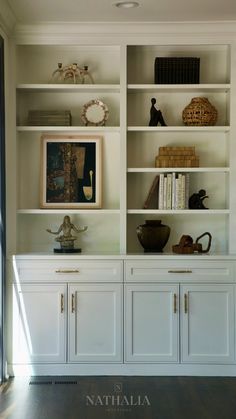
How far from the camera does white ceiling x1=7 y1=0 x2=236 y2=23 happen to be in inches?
163

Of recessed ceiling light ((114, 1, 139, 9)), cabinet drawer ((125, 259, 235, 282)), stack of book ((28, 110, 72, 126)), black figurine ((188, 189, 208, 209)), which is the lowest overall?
cabinet drawer ((125, 259, 235, 282))

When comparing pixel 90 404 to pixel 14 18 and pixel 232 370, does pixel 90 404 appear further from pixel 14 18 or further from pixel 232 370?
pixel 14 18

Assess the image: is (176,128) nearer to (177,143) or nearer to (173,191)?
(177,143)

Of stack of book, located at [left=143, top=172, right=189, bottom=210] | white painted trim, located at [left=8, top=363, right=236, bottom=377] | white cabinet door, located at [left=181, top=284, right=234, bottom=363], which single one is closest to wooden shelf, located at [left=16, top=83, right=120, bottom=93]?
stack of book, located at [left=143, top=172, right=189, bottom=210]

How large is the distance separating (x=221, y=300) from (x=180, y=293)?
12.5 inches

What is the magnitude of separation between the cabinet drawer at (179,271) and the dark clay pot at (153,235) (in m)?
0.23

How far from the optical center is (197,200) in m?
4.79

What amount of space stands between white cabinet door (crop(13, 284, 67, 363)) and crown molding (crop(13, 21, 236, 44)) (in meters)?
1.92

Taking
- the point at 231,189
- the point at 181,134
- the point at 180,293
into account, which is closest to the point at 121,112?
the point at 181,134

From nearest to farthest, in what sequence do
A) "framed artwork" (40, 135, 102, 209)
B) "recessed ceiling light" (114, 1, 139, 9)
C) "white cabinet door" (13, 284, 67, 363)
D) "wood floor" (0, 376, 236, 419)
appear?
"wood floor" (0, 376, 236, 419) → "recessed ceiling light" (114, 1, 139, 9) → "white cabinet door" (13, 284, 67, 363) → "framed artwork" (40, 135, 102, 209)

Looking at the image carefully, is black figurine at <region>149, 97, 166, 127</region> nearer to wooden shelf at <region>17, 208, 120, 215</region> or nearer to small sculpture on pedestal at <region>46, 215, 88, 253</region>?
wooden shelf at <region>17, 208, 120, 215</region>

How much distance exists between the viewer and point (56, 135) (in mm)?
4922

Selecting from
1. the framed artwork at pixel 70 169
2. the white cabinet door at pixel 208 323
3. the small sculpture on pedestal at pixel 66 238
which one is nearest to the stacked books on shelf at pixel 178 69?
the framed artwork at pixel 70 169

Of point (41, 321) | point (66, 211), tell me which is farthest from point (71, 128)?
point (41, 321)
